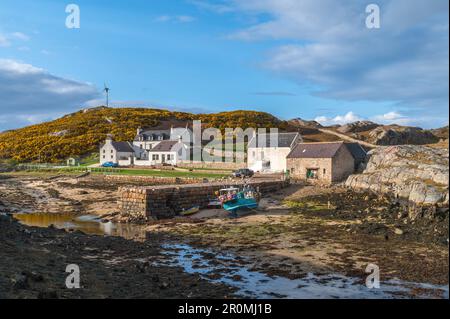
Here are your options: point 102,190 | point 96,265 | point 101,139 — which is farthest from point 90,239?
point 101,139

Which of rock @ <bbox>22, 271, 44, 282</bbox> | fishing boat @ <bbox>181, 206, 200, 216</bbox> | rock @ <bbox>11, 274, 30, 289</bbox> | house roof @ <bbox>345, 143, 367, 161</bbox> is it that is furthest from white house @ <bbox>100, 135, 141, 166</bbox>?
rock @ <bbox>11, 274, 30, 289</bbox>

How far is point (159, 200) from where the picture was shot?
1147 inches

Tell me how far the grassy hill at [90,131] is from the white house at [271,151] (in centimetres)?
3877

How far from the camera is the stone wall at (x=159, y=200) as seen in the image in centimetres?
2866

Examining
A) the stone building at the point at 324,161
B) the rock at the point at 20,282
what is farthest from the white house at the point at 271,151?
the rock at the point at 20,282

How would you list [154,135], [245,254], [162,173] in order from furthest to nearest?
[154,135], [162,173], [245,254]

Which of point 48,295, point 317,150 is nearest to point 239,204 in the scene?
point 317,150

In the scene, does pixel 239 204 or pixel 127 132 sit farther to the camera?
pixel 127 132

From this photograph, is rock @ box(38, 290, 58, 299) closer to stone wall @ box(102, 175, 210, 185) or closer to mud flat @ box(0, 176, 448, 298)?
mud flat @ box(0, 176, 448, 298)

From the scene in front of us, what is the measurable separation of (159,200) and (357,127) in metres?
72.8

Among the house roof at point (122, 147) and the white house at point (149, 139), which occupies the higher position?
the white house at point (149, 139)

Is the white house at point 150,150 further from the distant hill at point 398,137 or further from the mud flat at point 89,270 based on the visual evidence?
the mud flat at point 89,270

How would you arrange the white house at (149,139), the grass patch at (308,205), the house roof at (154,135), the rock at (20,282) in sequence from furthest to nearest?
the house roof at (154,135) < the white house at (149,139) < the grass patch at (308,205) < the rock at (20,282)

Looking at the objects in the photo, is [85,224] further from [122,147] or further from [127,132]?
[127,132]
